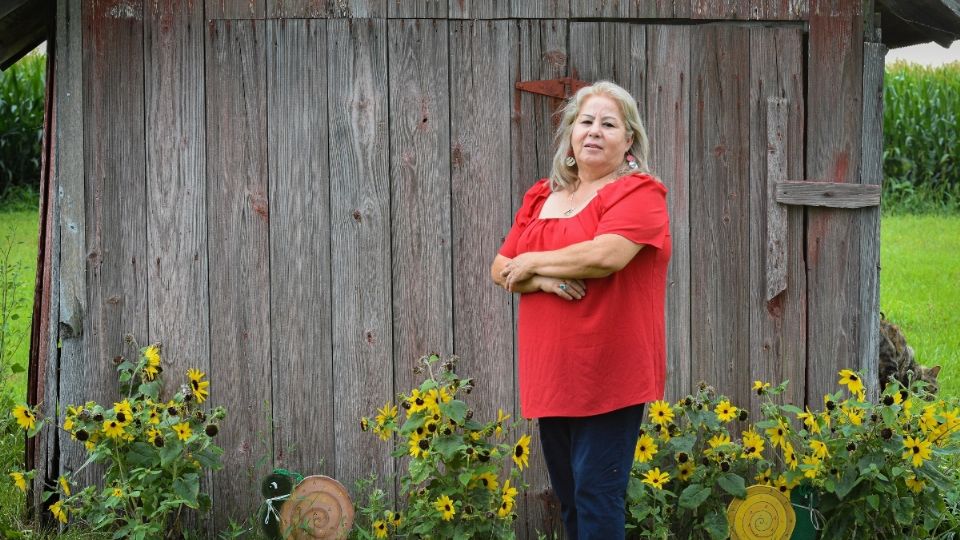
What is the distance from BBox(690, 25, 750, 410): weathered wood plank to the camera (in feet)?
16.2

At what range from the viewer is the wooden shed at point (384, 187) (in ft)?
15.7

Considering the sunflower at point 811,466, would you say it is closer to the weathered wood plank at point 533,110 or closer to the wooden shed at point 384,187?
the wooden shed at point 384,187

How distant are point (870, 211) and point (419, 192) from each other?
208cm

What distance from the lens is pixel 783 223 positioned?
16.3ft

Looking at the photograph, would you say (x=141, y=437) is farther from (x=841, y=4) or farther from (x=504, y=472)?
(x=841, y=4)

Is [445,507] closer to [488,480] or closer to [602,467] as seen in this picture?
[488,480]

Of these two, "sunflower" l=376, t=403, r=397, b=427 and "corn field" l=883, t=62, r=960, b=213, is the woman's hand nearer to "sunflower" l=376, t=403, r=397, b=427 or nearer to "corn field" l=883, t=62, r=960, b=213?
"sunflower" l=376, t=403, r=397, b=427

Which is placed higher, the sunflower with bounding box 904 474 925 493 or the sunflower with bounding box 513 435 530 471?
the sunflower with bounding box 513 435 530 471

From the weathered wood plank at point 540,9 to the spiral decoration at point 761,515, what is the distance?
2.26m

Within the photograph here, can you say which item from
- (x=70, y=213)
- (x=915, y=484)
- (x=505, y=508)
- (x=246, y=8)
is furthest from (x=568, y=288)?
(x=70, y=213)

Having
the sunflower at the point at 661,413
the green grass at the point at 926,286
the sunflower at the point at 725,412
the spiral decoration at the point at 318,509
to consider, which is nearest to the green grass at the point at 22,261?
A: the spiral decoration at the point at 318,509

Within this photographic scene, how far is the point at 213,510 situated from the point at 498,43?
8.03ft

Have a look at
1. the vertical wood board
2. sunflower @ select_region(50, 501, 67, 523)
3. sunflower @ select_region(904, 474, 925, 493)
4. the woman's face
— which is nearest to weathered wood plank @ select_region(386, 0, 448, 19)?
the woman's face

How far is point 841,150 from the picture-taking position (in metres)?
5.00
